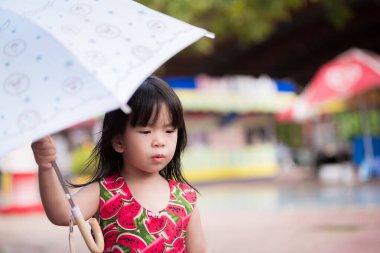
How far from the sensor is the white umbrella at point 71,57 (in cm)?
193

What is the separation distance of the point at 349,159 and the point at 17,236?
385 inches

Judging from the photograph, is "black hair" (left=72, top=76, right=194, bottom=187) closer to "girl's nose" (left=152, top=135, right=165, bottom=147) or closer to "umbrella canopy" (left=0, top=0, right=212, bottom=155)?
"girl's nose" (left=152, top=135, right=165, bottom=147)

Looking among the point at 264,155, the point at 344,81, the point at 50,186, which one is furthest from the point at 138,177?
the point at 264,155

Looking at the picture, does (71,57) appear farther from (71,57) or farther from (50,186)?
(50,186)

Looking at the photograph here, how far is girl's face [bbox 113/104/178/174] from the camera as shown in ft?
7.64

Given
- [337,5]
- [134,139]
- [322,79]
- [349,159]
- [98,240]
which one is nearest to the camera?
[98,240]

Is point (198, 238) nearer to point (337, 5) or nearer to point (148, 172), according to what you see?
point (148, 172)

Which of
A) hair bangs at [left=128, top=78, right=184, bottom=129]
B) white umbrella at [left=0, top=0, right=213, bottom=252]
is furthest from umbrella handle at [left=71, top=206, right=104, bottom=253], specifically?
hair bangs at [left=128, top=78, right=184, bottom=129]

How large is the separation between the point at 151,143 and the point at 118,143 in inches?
6.2

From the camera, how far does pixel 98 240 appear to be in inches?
84.7

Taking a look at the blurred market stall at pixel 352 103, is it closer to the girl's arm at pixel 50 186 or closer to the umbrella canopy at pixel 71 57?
the umbrella canopy at pixel 71 57

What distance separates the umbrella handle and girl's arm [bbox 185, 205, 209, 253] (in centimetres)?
43

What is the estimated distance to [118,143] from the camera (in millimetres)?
2426

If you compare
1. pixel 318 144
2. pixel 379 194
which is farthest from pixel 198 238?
pixel 318 144
